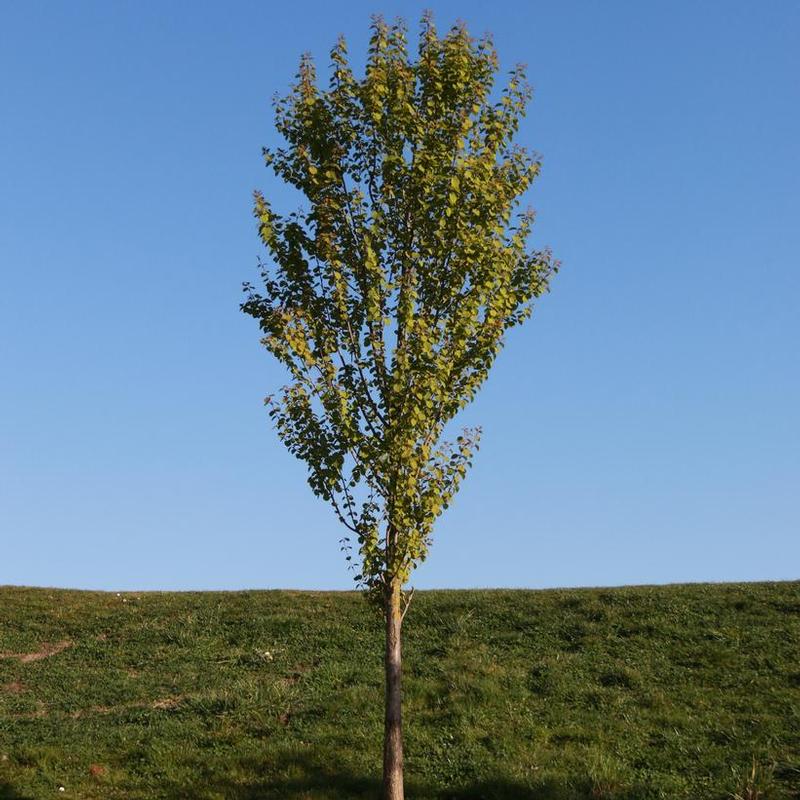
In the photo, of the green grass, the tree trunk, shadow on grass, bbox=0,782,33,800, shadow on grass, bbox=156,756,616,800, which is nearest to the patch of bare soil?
the green grass

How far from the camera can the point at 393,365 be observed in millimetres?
17734

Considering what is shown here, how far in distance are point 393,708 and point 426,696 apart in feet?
22.0

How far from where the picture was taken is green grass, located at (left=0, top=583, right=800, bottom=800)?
65.1 feet

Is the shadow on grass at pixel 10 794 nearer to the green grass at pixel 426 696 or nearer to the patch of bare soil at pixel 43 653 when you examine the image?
the green grass at pixel 426 696

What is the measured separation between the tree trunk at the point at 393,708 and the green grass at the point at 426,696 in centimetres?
158

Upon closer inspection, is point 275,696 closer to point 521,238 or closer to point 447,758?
point 447,758

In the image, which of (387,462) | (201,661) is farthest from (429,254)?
(201,661)

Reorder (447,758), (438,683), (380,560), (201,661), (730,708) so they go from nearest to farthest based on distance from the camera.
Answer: (380,560) → (447,758) → (730,708) → (438,683) → (201,661)

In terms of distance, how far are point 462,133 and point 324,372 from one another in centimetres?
538

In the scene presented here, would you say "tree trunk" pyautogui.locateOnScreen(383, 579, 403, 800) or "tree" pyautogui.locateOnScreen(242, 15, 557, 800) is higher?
"tree" pyautogui.locateOnScreen(242, 15, 557, 800)

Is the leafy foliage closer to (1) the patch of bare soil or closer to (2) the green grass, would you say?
(2) the green grass

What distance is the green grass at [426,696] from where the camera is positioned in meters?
19.8

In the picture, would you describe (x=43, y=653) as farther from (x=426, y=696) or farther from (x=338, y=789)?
(x=338, y=789)

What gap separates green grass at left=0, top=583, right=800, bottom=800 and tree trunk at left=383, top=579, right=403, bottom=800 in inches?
62.3
